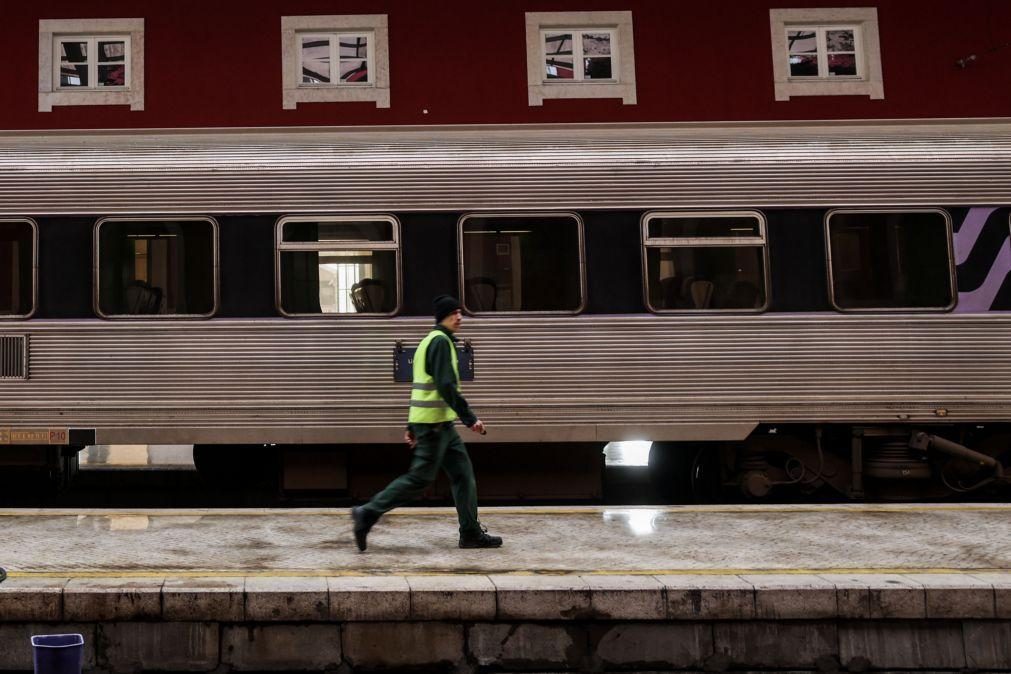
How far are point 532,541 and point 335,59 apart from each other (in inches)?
390

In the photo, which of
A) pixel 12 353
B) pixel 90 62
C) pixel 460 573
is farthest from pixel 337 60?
pixel 460 573

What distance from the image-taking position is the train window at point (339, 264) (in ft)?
32.1

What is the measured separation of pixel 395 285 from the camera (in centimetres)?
978

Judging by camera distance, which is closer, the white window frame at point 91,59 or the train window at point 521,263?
the train window at point 521,263

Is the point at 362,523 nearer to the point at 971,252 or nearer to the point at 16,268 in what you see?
the point at 16,268

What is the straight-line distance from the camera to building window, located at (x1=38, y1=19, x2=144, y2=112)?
15.2 meters

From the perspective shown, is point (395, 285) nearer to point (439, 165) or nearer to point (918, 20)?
point (439, 165)

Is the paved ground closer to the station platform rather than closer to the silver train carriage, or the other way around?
the station platform

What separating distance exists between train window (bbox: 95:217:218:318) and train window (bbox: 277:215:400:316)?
689mm

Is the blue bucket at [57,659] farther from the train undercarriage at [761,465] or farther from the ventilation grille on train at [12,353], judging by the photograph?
the ventilation grille on train at [12,353]

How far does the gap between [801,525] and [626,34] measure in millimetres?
9390

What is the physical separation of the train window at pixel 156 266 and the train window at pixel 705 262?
395 centimetres

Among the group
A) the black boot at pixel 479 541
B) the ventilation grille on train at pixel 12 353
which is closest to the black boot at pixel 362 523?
the black boot at pixel 479 541

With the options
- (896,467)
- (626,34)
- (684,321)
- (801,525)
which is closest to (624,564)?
(801,525)
